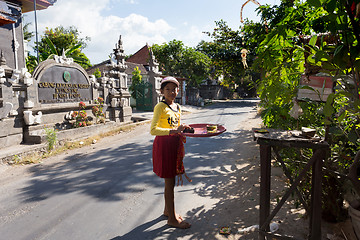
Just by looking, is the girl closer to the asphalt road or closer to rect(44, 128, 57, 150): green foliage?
the asphalt road

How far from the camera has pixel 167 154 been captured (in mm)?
3104

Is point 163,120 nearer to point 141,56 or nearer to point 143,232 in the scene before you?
point 143,232

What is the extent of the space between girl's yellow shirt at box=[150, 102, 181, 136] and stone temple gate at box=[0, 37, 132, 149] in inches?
228

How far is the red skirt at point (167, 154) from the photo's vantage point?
3102mm

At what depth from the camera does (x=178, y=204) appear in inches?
153

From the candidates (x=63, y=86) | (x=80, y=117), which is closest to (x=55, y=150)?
(x=80, y=117)

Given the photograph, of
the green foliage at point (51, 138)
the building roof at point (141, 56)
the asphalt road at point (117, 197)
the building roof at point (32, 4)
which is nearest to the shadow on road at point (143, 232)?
the asphalt road at point (117, 197)

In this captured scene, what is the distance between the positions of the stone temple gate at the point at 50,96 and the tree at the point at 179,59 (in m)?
11.9

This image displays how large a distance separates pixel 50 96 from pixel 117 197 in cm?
629

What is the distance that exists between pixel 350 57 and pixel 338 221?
7.76 ft

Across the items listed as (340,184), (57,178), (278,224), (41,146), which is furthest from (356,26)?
(41,146)

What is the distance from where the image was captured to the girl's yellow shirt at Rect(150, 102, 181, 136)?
2.98 m

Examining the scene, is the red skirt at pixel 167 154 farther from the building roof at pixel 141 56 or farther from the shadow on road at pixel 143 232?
the building roof at pixel 141 56

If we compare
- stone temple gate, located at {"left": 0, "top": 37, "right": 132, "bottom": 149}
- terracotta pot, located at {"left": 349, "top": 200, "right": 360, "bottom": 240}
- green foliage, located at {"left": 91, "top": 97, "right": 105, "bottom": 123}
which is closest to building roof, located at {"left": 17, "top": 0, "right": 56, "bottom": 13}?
stone temple gate, located at {"left": 0, "top": 37, "right": 132, "bottom": 149}
